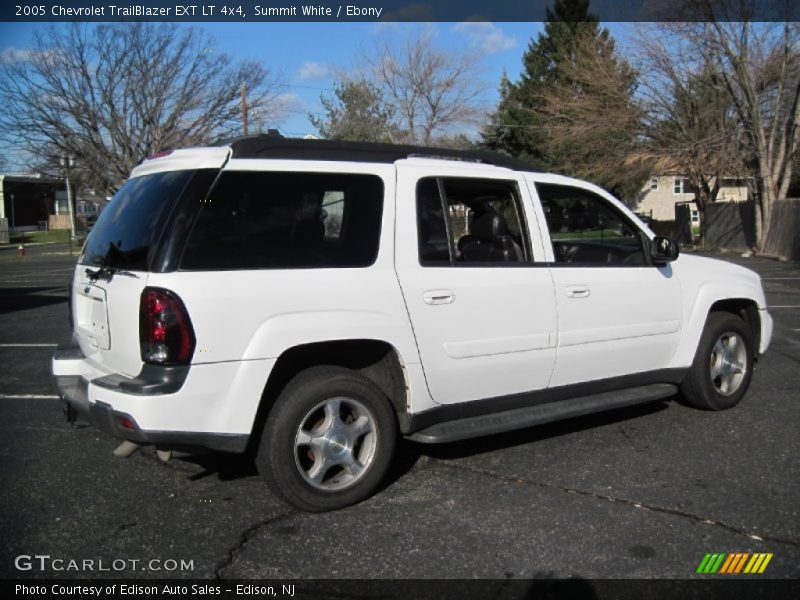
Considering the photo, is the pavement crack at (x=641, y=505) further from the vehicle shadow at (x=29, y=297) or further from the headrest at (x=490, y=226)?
the vehicle shadow at (x=29, y=297)

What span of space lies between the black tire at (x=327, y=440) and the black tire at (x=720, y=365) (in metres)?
2.68

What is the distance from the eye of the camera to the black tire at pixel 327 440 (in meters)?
3.68

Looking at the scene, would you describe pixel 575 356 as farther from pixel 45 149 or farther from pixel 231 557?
pixel 45 149

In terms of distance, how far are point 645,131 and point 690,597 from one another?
1126 inches

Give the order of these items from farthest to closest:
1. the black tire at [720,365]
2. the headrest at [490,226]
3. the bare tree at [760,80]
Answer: the bare tree at [760,80] < the black tire at [720,365] < the headrest at [490,226]

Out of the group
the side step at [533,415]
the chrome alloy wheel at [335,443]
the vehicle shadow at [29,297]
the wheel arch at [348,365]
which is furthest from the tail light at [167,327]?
the vehicle shadow at [29,297]

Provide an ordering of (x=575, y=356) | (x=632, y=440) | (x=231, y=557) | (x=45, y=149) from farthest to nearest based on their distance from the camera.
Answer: (x=45, y=149) < (x=632, y=440) < (x=575, y=356) < (x=231, y=557)

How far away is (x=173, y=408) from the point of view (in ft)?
11.1

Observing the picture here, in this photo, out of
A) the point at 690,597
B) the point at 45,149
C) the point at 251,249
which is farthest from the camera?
the point at 45,149

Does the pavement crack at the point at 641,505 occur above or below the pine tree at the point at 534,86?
below

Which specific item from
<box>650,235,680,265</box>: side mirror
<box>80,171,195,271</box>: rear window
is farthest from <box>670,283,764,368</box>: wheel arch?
<box>80,171,195,271</box>: rear window

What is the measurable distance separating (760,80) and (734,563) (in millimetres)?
25472

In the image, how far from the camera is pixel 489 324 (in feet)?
14.0

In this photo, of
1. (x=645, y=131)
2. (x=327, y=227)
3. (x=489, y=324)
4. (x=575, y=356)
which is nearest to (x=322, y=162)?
(x=327, y=227)
